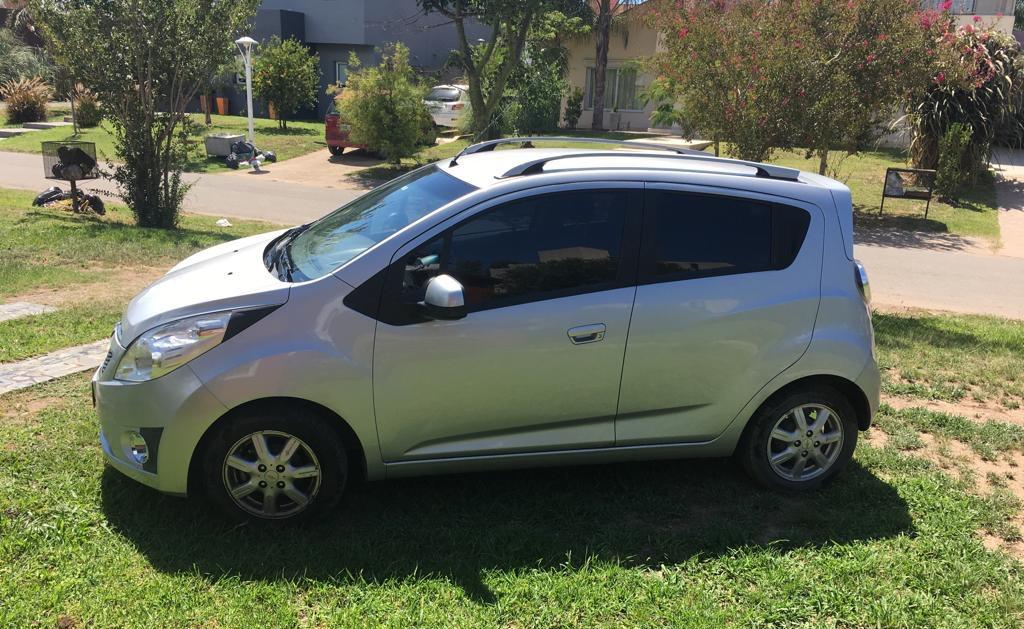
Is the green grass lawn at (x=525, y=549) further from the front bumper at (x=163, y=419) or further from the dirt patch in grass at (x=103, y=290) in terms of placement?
the dirt patch in grass at (x=103, y=290)

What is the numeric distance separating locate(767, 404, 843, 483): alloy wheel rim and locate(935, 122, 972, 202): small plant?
1489 centimetres

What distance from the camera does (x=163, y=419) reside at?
3590 mm

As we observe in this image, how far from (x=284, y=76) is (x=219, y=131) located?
3.34 m

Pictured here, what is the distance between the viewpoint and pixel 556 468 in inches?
179

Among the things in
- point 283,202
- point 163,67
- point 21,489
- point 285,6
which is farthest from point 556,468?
point 285,6

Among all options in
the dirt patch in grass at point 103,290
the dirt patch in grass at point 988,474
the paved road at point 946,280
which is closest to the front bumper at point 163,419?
the dirt patch in grass at point 988,474

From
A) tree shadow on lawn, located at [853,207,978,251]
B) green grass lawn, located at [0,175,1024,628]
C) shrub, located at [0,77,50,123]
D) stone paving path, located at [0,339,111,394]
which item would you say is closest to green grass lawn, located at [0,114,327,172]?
shrub, located at [0,77,50,123]

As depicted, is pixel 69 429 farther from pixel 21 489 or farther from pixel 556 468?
pixel 556 468

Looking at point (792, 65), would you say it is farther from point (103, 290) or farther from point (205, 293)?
point (205, 293)

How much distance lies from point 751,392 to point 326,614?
7.53ft

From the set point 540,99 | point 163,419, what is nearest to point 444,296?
point 163,419

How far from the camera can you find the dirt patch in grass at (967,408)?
5.64 metres

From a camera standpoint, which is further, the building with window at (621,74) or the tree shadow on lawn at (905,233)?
the building with window at (621,74)

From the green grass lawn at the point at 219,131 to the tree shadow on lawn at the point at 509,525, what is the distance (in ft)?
59.8
